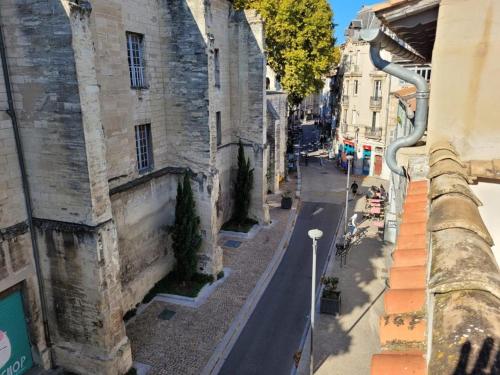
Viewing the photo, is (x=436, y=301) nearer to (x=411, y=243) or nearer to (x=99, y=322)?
(x=411, y=243)

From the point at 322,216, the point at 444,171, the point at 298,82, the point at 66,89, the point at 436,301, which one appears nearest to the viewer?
the point at 436,301

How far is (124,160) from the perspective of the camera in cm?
1477

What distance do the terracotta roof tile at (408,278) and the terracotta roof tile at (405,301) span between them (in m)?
0.16

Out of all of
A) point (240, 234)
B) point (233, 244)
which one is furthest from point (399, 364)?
point (240, 234)

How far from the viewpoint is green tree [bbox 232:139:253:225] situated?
24406 millimetres

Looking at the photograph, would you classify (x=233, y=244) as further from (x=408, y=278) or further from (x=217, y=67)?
(x=408, y=278)

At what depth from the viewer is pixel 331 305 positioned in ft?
51.9

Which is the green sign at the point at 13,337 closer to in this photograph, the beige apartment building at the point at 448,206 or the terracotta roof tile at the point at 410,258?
the beige apartment building at the point at 448,206

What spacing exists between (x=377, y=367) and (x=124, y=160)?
12.8 metres

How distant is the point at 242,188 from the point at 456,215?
2071 cm

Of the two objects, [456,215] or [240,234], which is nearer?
[456,215]

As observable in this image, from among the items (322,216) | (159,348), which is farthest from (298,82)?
(159,348)

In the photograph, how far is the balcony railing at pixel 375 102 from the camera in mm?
36500

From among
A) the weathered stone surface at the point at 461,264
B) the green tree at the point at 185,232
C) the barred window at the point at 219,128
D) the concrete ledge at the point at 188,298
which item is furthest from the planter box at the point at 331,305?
the weathered stone surface at the point at 461,264
